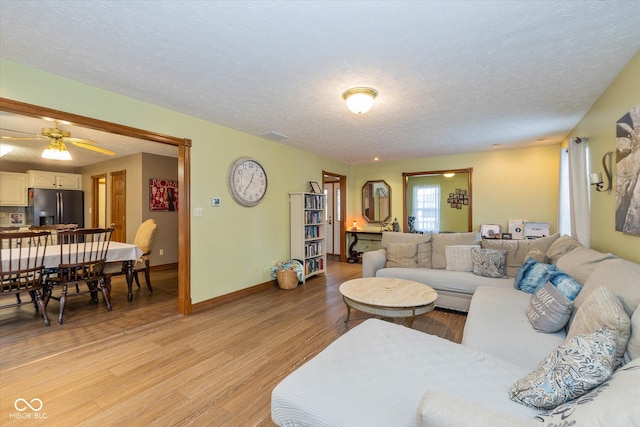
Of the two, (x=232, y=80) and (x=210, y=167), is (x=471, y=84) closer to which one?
(x=232, y=80)

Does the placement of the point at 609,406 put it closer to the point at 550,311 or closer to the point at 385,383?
the point at 385,383

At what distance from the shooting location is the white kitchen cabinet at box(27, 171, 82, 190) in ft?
19.7

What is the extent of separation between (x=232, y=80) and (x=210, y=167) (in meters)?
1.49

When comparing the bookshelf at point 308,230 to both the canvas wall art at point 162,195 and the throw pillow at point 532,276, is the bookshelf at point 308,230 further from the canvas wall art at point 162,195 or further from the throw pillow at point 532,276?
the throw pillow at point 532,276

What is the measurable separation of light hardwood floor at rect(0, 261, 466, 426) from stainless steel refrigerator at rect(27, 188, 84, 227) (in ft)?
12.5

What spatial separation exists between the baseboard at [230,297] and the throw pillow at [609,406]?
133 inches

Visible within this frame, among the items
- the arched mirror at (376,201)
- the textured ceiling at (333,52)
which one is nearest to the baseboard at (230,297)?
the textured ceiling at (333,52)

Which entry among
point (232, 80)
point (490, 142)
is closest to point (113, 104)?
point (232, 80)

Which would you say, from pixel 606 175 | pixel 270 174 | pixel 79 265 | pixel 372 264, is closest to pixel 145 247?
pixel 79 265

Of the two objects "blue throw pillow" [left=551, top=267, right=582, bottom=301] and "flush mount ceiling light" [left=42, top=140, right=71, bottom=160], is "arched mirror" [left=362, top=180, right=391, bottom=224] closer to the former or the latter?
"blue throw pillow" [left=551, top=267, right=582, bottom=301]

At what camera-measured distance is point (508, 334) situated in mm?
1810

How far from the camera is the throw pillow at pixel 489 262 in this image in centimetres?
322

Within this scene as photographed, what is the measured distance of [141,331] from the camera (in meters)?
2.80

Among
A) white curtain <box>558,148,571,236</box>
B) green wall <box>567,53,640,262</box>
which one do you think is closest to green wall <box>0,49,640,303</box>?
green wall <box>567,53,640,262</box>
